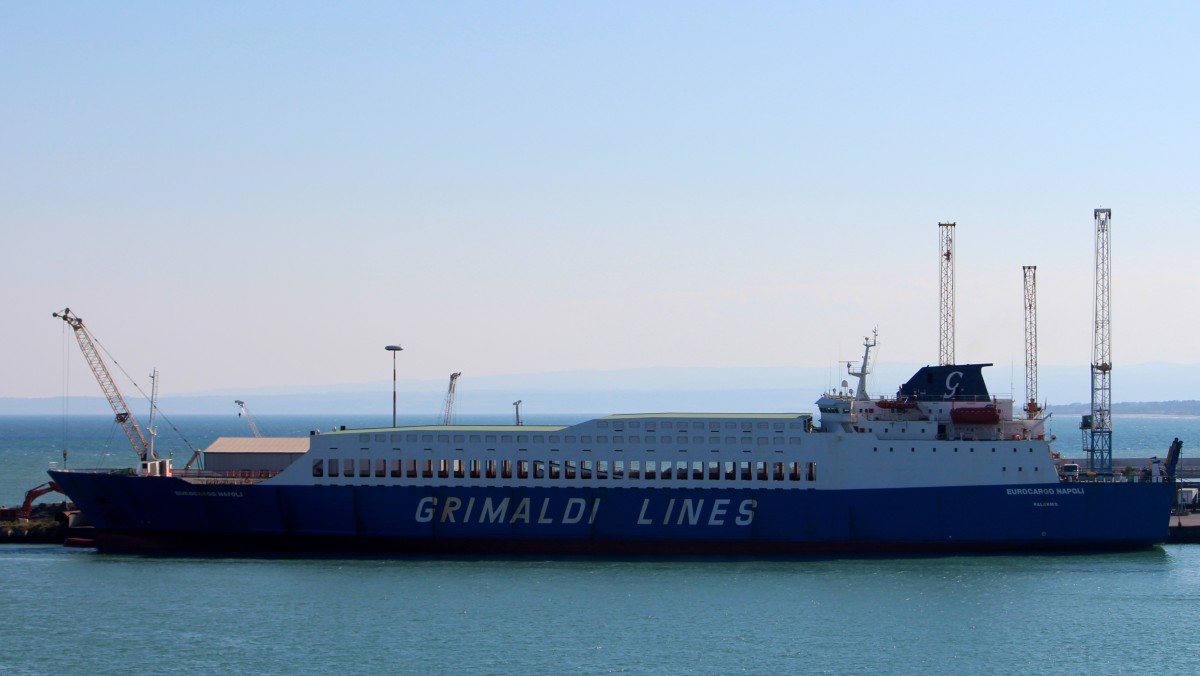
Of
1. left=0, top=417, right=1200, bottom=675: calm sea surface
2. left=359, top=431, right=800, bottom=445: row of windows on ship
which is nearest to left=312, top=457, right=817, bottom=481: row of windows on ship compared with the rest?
left=359, top=431, right=800, bottom=445: row of windows on ship

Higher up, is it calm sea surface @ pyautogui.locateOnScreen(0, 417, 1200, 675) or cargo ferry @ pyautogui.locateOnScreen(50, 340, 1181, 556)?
cargo ferry @ pyautogui.locateOnScreen(50, 340, 1181, 556)

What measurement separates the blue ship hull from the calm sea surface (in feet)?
4.52

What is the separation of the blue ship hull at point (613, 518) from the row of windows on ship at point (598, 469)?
0.57m

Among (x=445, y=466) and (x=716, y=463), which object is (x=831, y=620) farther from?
(x=445, y=466)

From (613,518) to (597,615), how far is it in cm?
1041

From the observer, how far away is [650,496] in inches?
1961

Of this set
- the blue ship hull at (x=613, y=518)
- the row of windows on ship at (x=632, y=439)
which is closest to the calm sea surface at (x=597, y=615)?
the blue ship hull at (x=613, y=518)

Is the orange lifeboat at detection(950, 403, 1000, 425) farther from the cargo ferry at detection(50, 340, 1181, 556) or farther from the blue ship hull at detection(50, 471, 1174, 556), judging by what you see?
the blue ship hull at detection(50, 471, 1174, 556)

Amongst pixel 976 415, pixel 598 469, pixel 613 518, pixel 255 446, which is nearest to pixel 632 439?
pixel 598 469

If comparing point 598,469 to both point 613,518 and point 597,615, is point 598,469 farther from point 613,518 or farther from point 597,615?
point 597,615

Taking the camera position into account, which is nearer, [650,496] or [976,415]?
[650,496]

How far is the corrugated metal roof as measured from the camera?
5715cm

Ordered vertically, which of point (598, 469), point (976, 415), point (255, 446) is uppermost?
point (976, 415)

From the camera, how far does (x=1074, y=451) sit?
154625mm
